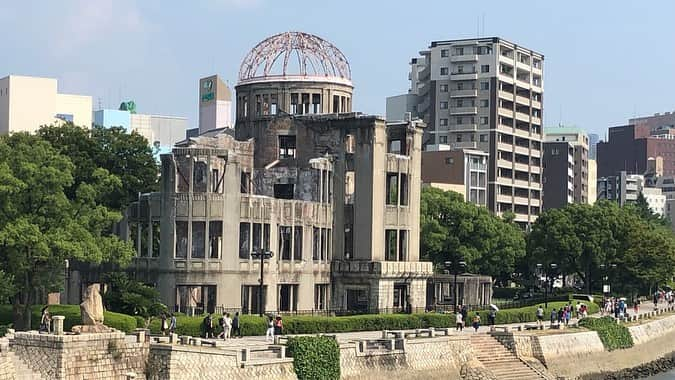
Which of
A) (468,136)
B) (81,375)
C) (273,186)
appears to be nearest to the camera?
(81,375)

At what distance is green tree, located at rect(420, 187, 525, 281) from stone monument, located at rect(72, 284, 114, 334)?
211 ft

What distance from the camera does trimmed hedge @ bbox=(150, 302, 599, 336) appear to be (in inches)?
2391

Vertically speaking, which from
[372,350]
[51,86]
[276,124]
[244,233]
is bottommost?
[372,350]

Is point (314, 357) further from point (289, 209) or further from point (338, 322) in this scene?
point (289, 209)

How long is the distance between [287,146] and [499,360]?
27.7 m

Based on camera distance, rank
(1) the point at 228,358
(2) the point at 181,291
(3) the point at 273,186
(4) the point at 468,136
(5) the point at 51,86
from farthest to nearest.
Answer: (4) the point at 468,136, (5) the point at 51,86, (3) the point at 273,186, (2) the point at 181,291, (1) the point at 228,358

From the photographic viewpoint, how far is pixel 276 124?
87.1 m

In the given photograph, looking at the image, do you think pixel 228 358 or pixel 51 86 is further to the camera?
pixel 51 86

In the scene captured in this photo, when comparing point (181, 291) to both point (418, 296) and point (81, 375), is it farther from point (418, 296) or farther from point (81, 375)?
point (81, 375)

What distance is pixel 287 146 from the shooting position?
87625mm

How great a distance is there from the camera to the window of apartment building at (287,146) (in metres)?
87.4

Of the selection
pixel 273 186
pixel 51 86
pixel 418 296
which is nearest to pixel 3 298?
pixel 273 186

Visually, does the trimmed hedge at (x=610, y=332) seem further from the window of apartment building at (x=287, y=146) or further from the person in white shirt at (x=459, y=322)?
the window of apartment building at (x=287, y=146)

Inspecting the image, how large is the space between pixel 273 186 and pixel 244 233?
10546 millimetres
